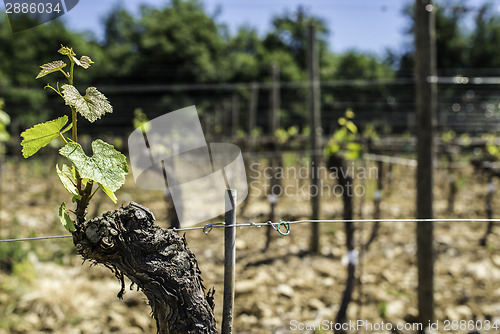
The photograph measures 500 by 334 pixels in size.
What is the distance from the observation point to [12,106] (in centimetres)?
1541

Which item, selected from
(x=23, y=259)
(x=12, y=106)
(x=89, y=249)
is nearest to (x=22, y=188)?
(x=23, y=259)

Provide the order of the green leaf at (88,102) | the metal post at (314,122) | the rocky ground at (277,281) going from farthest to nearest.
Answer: the metal post at (314,122)
the rocky ground at (277,281)
the green leaf at (88,102)

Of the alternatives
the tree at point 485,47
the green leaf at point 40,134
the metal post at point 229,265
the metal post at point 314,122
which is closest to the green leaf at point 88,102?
the green leaf at point 40,134

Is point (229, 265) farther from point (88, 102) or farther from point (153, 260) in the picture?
point (88, 102)

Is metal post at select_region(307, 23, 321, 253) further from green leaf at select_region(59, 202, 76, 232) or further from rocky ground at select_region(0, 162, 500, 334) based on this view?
green leaf at select_region(59, 202, 76, 232)

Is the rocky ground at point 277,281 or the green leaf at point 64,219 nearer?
the green leaf at point 64,219

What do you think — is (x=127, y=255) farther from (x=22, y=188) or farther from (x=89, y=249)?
(x=22, y=188)

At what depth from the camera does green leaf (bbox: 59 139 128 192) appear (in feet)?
2.88

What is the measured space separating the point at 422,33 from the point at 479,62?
24.5 meters

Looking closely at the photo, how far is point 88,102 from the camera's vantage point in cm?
90

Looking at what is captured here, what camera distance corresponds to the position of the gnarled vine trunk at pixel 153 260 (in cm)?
98

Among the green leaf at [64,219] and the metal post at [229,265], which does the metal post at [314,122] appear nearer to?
the metal post at [229,265]

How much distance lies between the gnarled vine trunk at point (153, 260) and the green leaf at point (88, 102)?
231mm

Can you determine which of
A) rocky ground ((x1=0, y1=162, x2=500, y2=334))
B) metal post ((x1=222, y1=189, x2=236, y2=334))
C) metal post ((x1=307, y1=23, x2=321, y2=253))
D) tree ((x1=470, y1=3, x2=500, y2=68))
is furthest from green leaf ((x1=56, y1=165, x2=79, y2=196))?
tree ((x1=470, y1=3, x2=500, y2=68))
